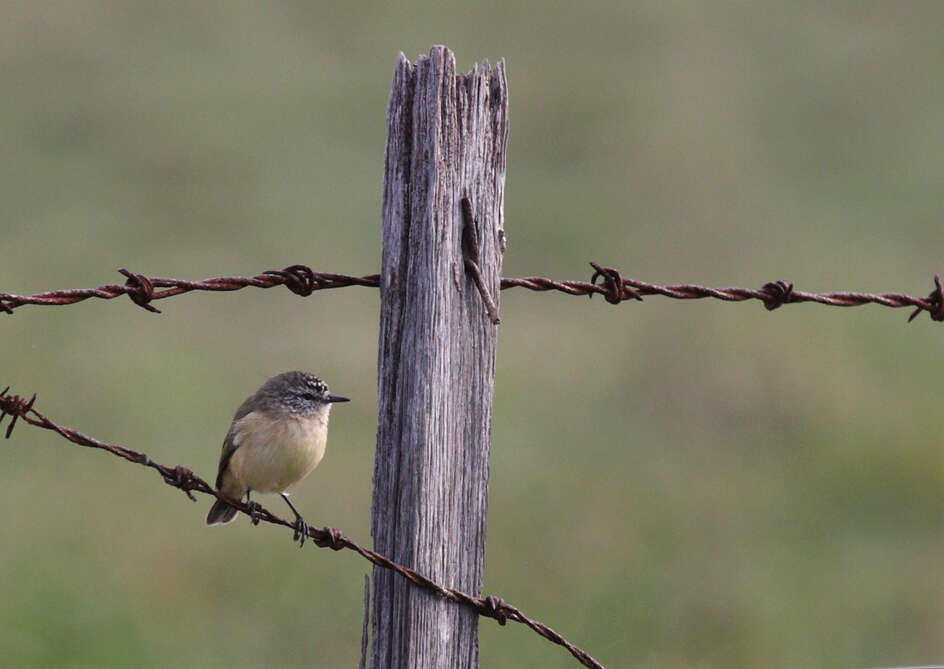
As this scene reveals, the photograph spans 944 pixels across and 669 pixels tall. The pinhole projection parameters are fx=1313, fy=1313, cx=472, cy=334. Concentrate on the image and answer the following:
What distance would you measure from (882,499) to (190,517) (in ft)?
19.9

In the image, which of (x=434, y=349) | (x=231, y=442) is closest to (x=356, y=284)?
(x=434, y=349)

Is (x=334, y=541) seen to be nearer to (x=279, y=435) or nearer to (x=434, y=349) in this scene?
(x=434, y=349)

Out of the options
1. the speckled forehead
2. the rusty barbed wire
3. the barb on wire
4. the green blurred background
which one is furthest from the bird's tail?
the rusty barbed wire

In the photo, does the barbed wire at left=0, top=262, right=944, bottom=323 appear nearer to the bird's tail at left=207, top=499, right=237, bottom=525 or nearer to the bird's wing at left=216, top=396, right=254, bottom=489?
the bird's wing at left=216, top=396, right=254, bottom=489

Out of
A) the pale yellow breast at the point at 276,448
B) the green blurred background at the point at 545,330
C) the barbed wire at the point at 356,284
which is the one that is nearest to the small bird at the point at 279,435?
the pale yellow breast at the point at 276,448

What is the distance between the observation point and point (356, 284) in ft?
13.3

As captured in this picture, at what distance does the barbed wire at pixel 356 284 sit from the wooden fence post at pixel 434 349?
159 mm

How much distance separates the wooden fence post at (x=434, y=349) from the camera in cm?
380

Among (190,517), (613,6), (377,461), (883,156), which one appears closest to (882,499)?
(190,517)

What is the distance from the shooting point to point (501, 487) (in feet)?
37.7

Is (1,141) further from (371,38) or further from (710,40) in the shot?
(710,40)

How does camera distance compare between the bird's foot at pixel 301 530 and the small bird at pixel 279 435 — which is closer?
the bird's foot at pixel 301 530

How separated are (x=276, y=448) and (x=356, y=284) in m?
2.34

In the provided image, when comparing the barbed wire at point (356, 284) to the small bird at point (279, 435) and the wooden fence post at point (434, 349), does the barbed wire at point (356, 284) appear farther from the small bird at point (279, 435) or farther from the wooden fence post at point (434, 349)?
the small bird at point (279, 435)
